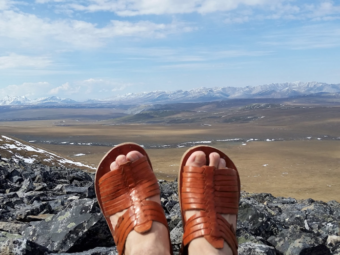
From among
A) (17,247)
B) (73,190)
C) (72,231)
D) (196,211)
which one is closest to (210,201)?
(196,211)

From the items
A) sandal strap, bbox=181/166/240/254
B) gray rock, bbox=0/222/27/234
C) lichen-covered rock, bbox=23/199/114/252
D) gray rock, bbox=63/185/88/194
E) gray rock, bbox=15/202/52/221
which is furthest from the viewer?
gray rock, bbox=63/185/88/194

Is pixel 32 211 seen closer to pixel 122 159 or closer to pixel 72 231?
pixel 72 231

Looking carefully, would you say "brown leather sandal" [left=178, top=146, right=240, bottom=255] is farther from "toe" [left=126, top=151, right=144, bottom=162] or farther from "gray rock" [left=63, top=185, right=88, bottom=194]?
"gray rock" [left=63, top=185, right=88, bottom=194]

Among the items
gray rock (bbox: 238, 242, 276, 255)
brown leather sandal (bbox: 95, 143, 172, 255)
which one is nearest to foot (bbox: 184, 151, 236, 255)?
gray rock (bbox: 238, 242, 276, 255)

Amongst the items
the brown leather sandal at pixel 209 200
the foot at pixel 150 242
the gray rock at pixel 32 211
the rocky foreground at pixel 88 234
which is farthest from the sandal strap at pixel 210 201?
the gray rock at pixel 32 211

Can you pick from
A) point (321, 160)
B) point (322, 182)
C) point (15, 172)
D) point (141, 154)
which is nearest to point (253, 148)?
point (321, 160)
